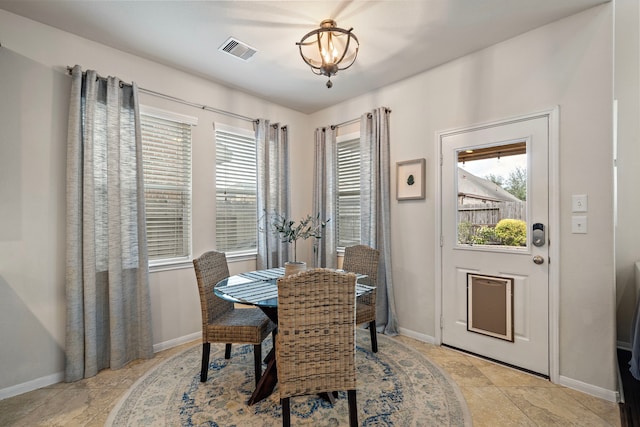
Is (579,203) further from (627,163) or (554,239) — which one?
(627,163)

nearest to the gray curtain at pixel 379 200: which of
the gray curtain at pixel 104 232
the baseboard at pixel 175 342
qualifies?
the baseboard at pixel 175 342

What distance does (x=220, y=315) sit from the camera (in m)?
2.49

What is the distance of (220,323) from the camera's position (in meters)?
2.32

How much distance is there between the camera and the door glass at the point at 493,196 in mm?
2570

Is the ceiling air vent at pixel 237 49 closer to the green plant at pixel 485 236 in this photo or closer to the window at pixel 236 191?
the window at pixel 236 191

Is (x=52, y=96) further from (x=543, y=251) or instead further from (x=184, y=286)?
(x=543, y=251)

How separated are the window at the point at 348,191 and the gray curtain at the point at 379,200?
27 centimetres

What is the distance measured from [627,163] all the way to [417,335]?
2.64 metres

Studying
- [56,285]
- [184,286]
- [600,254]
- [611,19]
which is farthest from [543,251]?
[56,285]

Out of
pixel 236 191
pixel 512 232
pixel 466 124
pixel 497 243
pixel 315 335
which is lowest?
pixel 315 335

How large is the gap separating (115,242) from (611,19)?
4195mm

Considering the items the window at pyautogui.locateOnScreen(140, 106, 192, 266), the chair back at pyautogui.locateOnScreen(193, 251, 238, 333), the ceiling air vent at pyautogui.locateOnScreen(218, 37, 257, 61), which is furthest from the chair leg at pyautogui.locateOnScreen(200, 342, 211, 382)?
the ceiling air vent at pyautogui.locateOnScreen(218, 37, 257, 61)

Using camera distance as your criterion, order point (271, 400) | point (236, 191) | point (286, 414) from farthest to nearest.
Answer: point (236, 191), point (271, 400), point (286, 414)

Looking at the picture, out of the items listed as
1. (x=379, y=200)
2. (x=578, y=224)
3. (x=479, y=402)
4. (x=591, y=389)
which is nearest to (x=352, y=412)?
(x=479, y=402)
